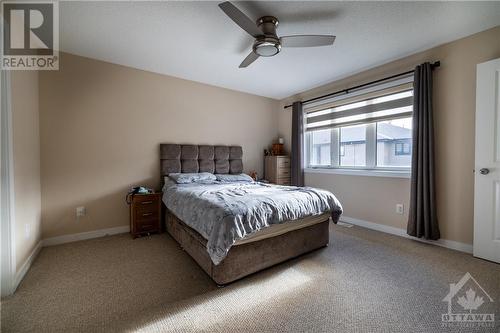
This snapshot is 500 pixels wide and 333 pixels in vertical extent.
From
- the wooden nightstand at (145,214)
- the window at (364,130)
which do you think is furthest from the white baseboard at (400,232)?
the wooden nightstand at (145,214)

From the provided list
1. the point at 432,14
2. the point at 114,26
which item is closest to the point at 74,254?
the point at 114,26

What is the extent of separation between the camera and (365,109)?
356cm

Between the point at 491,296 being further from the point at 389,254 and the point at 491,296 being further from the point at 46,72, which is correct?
the point at 46,72

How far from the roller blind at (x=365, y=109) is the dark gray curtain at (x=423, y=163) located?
23 cm

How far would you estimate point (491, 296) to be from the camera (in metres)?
1.75

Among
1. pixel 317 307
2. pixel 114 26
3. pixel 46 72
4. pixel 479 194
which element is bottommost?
pixel 317 307

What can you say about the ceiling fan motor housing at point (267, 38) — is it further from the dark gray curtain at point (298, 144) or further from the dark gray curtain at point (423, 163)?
the dark gray curtain at point (298, 144)

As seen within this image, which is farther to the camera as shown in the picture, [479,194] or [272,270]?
[479,194]

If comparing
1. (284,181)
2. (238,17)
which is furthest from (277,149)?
(238,17)

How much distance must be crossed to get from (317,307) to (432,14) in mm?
2924

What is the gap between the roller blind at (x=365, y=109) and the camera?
3.14 meters

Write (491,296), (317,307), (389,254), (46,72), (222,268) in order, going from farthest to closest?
(46,72)
(389,254)
(222,268)
(491,296)
(317,307)

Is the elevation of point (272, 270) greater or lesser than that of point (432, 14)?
lesser

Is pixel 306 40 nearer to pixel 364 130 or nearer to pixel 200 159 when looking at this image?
pixel 364 130
